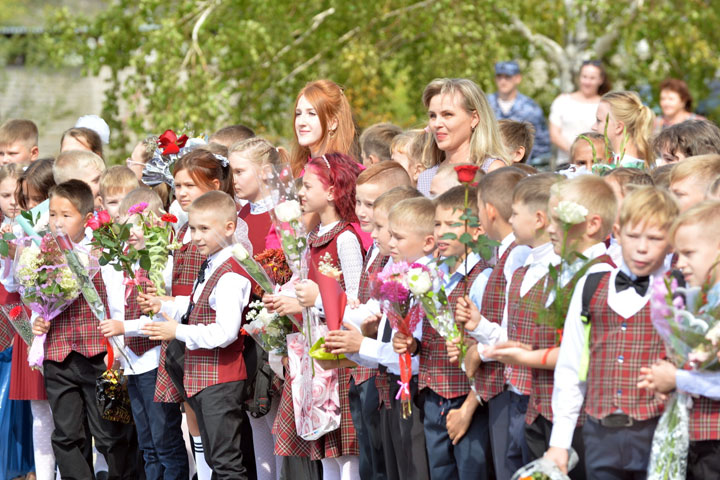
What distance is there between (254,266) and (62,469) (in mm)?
2141

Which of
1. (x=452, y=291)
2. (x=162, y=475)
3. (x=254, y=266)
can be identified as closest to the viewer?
(x=452, y=291)

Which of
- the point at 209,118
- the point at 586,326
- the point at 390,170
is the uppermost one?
the point at 209,118

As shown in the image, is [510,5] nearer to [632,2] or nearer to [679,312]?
[632,2]

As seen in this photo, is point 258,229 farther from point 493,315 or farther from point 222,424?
point 493,315

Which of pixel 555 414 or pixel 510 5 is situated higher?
pixel 510 5

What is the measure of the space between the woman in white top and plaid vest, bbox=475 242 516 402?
526cm

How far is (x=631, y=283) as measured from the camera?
3.95 m

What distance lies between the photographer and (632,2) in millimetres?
13031

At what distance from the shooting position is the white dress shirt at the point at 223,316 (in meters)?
5.57

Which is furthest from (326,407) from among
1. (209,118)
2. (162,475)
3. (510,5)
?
(510,5)

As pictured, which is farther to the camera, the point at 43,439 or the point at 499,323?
the point at 43,439

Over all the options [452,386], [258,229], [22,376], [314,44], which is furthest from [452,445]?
[314,44]

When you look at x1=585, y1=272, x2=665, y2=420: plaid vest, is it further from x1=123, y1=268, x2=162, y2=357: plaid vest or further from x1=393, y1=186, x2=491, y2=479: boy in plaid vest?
x1=123, y1=268, x2=162, y2=357: plaid vest

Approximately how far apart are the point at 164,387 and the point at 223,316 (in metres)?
0.71
